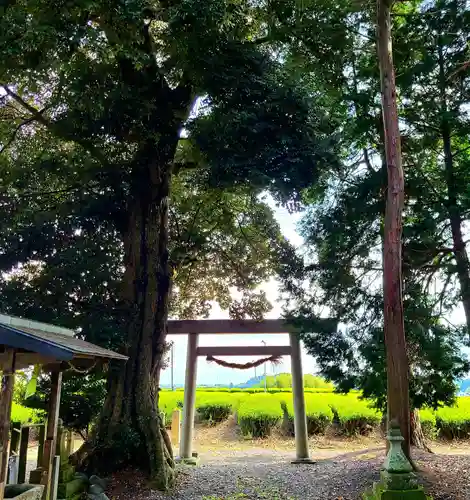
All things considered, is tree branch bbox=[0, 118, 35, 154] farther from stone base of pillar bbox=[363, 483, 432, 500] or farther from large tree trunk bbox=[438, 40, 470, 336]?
stone base of pillar bbox=[363, 483, 432, 500]

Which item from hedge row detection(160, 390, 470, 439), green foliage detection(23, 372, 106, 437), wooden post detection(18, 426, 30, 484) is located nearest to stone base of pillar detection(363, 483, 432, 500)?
wooden post detection(18, 426, 30, 484)

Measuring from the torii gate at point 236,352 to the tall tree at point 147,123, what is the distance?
7.77 ft

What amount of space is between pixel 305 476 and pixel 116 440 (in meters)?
3.21

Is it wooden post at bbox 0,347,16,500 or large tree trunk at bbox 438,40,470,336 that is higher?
large tree trunk at bbox 438,40,470,336

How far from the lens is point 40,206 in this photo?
26.1 ft

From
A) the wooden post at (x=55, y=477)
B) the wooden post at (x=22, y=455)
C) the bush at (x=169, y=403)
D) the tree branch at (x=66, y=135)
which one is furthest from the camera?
the bush at (x=169, y=403)

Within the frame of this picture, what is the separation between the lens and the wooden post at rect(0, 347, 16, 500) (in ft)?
11.0

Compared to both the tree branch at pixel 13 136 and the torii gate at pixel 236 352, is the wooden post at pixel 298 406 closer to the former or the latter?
the torii gate at pixel 236 352

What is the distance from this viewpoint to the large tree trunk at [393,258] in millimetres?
5098

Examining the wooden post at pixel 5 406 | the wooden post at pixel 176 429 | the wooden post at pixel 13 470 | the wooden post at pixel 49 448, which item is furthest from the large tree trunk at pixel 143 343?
the wooden post at pixel 176 429

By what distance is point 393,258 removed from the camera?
5547 mm

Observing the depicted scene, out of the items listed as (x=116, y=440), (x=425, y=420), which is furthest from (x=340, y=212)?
(x=425, y=420)

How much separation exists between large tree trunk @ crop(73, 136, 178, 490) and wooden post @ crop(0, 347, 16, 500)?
127 inches

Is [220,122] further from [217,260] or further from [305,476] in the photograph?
[305,476]
